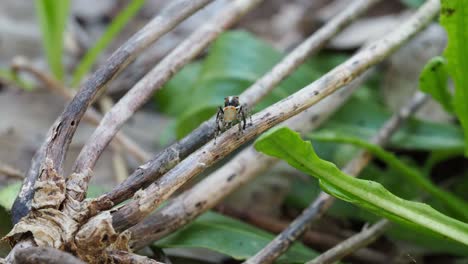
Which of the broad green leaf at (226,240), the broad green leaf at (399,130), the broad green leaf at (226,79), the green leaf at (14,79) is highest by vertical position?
the green leaf at (14,79)

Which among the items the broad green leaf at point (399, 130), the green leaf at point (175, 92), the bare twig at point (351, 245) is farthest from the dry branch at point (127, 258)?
the green leaf at point (175, 92)

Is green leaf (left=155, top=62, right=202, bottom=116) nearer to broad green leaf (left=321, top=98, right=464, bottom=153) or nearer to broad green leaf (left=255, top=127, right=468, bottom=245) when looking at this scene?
broad green leaf (left=321, top=98, right=464, bottom=153)

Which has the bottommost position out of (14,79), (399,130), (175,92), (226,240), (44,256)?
(44,256)

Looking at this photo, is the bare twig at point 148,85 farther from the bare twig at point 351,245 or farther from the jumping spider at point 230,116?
the bare twig at point 351,245

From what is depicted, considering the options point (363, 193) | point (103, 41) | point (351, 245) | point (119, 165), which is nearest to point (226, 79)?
point (119, 165)

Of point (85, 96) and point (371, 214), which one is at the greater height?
point (85, 96)

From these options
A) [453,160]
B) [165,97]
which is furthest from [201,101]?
[453,160]

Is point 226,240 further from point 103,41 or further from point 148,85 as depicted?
point 103,41
